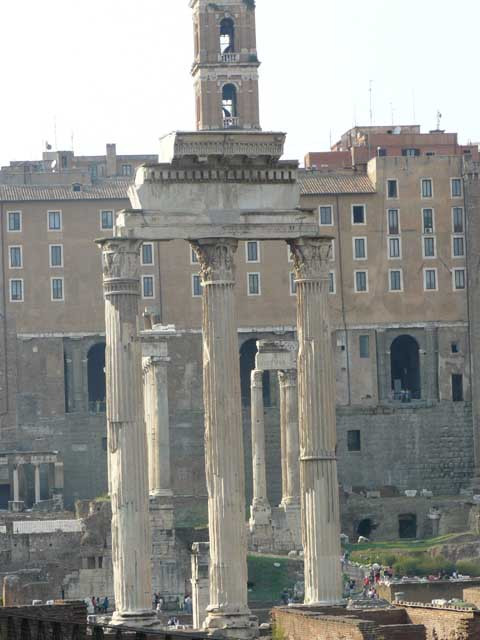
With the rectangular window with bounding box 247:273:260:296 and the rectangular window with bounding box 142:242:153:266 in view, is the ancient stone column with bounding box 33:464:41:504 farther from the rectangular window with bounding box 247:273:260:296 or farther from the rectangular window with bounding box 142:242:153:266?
the rectangular window with bounding box 247:273:260:296

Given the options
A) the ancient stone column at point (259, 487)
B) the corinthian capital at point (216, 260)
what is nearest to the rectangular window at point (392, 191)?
the ancient stone column at point (259, 487)

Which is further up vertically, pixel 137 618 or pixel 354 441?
pixel 354 441

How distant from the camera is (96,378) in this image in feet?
306

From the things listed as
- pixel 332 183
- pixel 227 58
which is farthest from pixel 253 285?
pixel 227 58

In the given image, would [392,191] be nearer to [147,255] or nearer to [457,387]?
[457,387]

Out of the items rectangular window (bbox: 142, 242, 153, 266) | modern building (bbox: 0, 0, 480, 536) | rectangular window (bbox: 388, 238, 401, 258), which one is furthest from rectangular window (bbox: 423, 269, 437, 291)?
rectangular window (bbox: 142, 242, 153, 266)

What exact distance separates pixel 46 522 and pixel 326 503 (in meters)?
37.7

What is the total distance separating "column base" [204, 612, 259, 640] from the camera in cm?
3794

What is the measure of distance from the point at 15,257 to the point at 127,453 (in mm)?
53293

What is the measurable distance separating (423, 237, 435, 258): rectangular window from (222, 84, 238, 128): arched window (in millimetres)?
12834

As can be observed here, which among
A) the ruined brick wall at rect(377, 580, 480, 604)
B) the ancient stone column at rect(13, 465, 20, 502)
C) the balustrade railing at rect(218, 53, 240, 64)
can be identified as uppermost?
the balustrade railing at rect(218, 53, 240, 64)

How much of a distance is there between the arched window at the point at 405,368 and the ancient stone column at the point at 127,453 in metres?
55.1

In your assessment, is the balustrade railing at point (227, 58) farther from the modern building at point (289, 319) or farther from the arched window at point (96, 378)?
the arched window at point (96, 378)

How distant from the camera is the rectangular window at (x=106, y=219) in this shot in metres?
90.9
